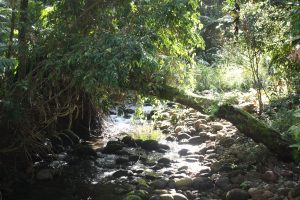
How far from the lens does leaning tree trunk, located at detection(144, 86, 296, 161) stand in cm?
600

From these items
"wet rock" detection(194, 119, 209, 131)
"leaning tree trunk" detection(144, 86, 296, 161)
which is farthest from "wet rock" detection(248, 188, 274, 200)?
"wet rock" detection(194, 119, 209, 131)

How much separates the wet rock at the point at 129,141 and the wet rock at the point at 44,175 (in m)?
2.30

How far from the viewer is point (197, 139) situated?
8.77 metres

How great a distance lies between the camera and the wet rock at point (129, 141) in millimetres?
8703

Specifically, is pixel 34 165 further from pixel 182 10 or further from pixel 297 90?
pixel 297 90

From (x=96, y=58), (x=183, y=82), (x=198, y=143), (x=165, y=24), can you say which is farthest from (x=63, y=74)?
(x=198, y=143)

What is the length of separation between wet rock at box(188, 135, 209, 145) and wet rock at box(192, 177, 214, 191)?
2410 millimetres

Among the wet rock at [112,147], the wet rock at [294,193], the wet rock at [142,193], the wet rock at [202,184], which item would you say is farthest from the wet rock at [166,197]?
the wet rock at [112,147]

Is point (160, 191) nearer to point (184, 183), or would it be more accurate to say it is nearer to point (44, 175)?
point (184, 183)

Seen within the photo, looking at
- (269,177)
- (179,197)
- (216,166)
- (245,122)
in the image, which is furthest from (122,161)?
(269,177)

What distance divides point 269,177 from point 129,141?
12.1ft

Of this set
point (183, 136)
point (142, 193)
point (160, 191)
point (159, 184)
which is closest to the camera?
point (142, 193)

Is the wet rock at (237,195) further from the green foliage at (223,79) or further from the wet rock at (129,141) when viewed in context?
the green foliage at (223,79)

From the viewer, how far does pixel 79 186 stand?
6.43 m
